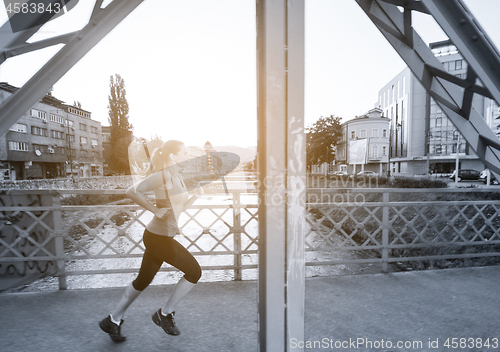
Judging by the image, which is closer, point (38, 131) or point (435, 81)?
point (435, 81)

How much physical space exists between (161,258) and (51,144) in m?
64.1

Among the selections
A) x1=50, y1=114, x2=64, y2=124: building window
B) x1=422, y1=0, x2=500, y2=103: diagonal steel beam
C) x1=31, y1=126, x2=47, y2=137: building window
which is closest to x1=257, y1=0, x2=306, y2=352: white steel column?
x1=422, y1=0, x2=500, y2=103: diagonal steel beam

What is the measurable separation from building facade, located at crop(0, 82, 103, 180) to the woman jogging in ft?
127

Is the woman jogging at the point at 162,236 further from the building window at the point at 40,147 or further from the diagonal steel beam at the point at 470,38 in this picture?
the building window at the point at 40,147

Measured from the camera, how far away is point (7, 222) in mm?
4133

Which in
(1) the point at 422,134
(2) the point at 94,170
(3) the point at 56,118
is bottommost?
(2) the point at 94,170

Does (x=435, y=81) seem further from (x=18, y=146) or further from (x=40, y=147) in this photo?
(x=40, y=147)

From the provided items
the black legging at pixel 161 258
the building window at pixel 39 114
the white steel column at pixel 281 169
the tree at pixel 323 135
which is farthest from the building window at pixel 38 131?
the white steel column at pixel 281 169

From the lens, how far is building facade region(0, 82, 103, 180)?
43844 mm

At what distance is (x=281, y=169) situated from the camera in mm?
1548

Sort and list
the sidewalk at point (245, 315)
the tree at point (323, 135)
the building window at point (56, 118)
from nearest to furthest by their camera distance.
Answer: the sidewalk at point (245, 315)
the tree at point (323, 135)
the building window at point (56, 118)

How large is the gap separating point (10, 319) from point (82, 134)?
7310 centimetres

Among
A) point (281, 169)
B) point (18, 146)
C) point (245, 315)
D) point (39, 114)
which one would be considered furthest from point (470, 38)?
point (39, 114)

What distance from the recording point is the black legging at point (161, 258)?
268cm
